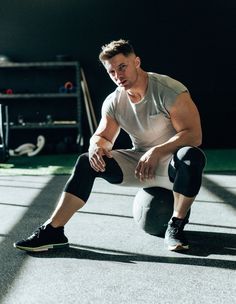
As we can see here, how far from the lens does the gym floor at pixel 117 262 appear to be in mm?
1736

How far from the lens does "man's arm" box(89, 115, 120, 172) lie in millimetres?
2240

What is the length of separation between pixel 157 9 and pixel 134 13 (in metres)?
0.31

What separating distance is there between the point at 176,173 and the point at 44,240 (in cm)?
68

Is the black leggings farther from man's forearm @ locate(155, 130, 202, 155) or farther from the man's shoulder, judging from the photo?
the man's shoulder

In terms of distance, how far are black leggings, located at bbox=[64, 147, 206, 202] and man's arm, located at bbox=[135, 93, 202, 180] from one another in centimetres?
5

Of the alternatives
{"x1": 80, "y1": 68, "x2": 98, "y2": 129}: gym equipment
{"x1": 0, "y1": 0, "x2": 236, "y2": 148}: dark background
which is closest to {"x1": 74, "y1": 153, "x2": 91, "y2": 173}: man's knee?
{"x1": 80, "y1": 68, "x2": 98, "y2": 129}: gym equipment

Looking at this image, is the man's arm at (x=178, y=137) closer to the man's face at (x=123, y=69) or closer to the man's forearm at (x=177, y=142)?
the man's forearm at (x=177, y=142)

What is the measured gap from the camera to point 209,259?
212 centimetres

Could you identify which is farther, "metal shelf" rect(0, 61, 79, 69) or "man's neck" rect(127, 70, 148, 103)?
"metal shelf" rect(0, 61, 79, 69)

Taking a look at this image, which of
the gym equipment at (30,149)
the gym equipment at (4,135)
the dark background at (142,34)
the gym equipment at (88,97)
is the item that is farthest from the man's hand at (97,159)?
the dark background at (142,34)

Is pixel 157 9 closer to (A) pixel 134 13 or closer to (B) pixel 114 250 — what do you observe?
(A) pixel 134 13

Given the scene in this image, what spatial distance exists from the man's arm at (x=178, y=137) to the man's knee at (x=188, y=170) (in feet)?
0.19

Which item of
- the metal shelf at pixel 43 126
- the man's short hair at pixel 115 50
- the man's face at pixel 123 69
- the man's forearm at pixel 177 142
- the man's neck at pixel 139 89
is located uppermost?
the man's short hair at pixel 115 50

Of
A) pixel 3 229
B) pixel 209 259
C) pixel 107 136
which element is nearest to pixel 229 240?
pixel 209 259
